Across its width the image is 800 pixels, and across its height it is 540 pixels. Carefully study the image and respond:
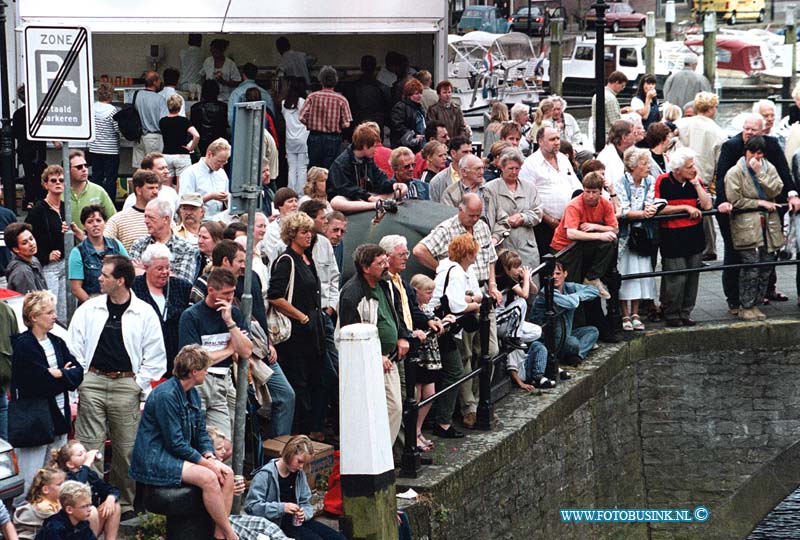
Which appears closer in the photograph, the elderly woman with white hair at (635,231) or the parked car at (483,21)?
the elderly woman with white hair at (635,231)

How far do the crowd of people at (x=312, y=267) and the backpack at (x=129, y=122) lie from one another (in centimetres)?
9

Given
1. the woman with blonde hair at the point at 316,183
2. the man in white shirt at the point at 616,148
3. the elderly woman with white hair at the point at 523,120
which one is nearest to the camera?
the woman with blonde hair at the point at 316,183

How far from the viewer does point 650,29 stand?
45.6 metres

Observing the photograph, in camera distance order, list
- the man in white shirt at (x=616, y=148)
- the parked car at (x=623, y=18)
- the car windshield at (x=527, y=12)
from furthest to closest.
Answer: the car windshield at (x=527, y=12), the parked car at (x=623, y=18), the man in white shirt at (x=616, y=148)

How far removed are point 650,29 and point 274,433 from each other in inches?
1451

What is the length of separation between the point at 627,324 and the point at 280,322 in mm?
4963

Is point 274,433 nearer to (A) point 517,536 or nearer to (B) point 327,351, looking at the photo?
(B) point 327,351

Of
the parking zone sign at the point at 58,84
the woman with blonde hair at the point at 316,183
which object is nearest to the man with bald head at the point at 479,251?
the woman with blonde hair at the point at 316,183

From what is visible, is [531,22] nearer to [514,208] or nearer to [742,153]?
[742,153]

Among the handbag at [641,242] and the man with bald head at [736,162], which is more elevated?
the man with bald head at [736,162]

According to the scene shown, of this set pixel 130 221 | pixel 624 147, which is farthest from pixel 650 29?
pixel 130 221

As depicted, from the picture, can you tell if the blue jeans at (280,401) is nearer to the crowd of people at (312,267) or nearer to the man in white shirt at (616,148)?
Answer: the crowd of people at (312,267)

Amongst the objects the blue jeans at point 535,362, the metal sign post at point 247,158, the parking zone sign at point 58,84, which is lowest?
the blue jeans at point 535,362

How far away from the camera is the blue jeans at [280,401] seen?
10.4 m
